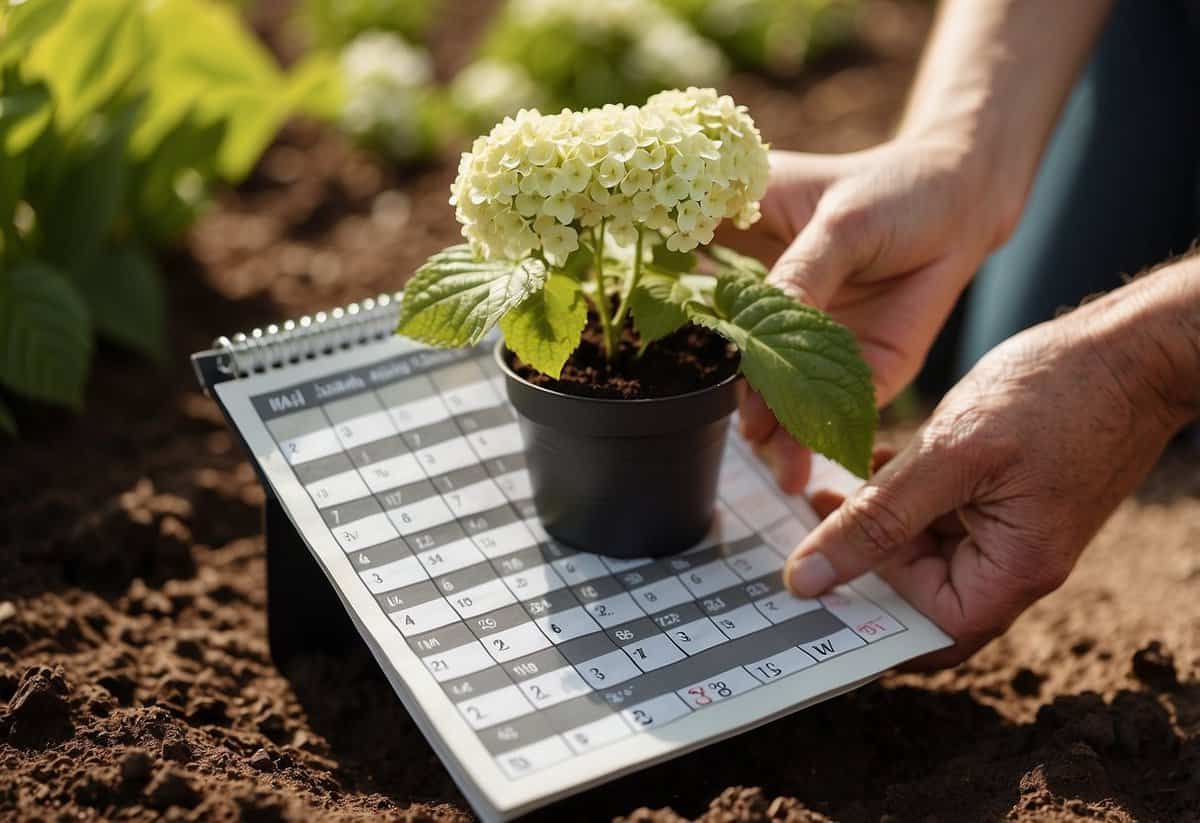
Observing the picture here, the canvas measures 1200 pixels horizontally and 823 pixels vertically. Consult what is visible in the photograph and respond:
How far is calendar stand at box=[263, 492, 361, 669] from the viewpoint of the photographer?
1.78m

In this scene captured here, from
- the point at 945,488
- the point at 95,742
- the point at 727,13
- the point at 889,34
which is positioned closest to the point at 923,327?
the point at 945,488

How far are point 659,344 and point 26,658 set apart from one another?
102 cm

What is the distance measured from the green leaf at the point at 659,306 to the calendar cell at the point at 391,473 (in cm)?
42

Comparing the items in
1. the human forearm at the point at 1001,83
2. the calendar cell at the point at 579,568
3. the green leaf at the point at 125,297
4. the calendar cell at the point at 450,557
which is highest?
the human forearm at the point at 1001,83

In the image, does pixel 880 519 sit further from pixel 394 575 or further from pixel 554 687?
pixel 394 575

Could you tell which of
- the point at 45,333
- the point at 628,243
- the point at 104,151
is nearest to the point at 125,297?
the point at 104,151

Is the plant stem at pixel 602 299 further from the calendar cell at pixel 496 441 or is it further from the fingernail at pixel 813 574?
the fingernail at pixel 813 574

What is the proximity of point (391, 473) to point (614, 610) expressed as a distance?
0.41 m

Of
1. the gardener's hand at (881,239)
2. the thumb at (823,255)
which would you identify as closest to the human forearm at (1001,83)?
the gardener's hand at (881,239)

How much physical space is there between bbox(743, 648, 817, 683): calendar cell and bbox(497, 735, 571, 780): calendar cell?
0.97 feet

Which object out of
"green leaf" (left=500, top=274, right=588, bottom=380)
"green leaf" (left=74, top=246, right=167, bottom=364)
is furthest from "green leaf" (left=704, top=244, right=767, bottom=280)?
"green leaf" (left=74, top=246, right=167, bottom=364)

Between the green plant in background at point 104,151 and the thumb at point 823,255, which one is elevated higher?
the thumb at point 823,255

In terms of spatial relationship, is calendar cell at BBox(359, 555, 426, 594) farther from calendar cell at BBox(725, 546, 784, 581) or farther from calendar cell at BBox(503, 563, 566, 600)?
calendar cell at BBox(725, 546, 784, 581)

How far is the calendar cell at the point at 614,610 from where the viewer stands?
5.52ft
